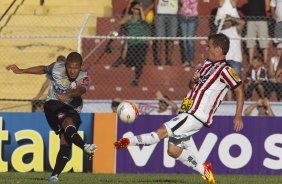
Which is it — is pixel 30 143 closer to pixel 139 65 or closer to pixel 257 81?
pixel 139 65

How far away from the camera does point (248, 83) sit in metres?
19.3

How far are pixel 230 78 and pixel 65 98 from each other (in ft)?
7.85

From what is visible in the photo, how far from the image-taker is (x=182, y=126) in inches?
499

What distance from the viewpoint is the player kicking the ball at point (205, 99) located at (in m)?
12.7

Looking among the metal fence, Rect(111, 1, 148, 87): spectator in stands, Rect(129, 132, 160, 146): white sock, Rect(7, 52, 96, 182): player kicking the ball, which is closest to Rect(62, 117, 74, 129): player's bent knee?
Rect(7, 52, 96, 182): player kicking the ball

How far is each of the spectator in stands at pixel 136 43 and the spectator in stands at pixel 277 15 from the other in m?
2.78

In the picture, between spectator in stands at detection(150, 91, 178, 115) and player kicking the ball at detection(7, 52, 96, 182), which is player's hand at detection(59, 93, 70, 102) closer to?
player kicking the ball at detection(7, 52, 96, 182)

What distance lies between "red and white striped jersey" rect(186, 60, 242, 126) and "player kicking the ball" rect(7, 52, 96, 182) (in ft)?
5.38

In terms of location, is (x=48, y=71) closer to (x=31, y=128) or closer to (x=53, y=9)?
(x=31, y=128)

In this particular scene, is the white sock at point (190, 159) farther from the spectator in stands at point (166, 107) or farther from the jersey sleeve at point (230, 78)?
the spectator in stands at point (166, 107)

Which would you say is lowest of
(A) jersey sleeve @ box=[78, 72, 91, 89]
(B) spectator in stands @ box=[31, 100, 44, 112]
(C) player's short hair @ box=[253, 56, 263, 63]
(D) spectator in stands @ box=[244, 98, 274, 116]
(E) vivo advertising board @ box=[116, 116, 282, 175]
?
(E) vivo advertising board @ box=[116, 116, 282, 175]

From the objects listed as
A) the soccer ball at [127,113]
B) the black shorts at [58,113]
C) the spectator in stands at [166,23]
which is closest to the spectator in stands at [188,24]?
the spectator in stands at [166,23]

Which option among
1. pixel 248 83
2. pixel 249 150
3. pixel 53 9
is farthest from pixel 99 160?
pixel 53 9

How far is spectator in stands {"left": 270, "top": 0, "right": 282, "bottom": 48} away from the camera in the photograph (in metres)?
20.0
